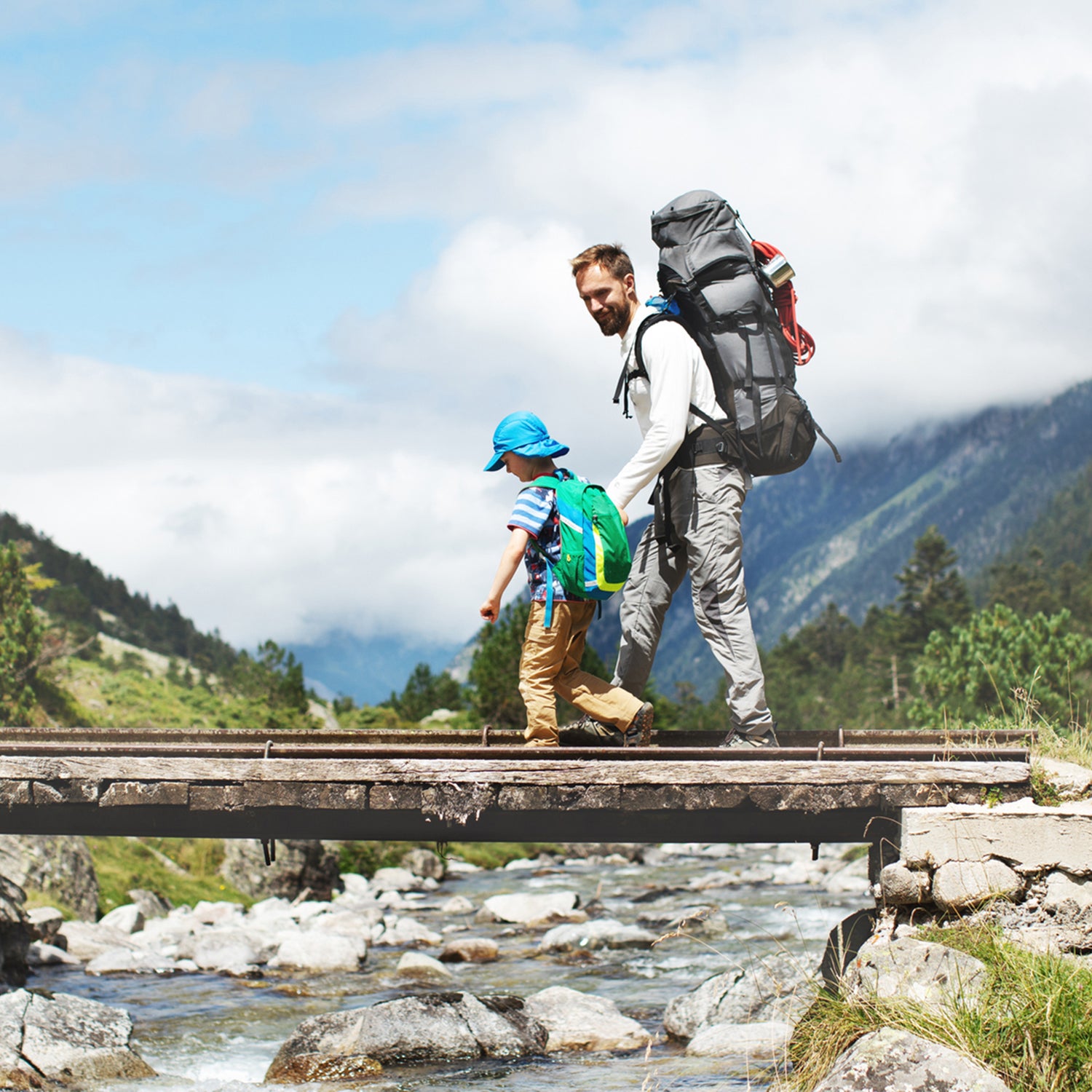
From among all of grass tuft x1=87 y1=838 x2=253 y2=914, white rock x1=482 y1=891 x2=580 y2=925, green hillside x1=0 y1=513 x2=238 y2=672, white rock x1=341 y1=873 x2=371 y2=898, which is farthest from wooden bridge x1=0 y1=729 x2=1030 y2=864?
green hillside x1=0 y1=513 x2=238 y2=672

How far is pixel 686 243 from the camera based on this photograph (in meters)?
7.05

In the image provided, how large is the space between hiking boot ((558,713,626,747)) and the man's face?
2.42m

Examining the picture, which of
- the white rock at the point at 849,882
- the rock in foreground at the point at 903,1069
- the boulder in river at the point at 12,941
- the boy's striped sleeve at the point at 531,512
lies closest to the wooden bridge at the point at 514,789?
the boy's striped sleeve at the point at 531,512

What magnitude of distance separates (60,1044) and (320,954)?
588 cm

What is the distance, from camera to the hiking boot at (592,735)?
725 cm

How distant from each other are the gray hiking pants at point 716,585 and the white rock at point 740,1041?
321 centimetres

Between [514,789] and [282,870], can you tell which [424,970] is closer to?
[514,789]

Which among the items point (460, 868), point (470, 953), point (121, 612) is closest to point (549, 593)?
point (470, 953)

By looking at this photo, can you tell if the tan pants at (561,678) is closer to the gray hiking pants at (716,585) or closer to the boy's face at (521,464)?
the gray hiking pants at (716,585)

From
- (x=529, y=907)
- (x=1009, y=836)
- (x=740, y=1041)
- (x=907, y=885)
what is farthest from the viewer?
(x=529, y=907)

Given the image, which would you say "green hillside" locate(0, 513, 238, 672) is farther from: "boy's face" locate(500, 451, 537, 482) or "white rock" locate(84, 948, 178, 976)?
"boy's face" locate(500, 451, 537, 482)

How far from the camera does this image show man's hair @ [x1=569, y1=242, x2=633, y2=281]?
6.99 m

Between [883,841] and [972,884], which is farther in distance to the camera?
[883,841]

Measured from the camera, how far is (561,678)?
694cm
